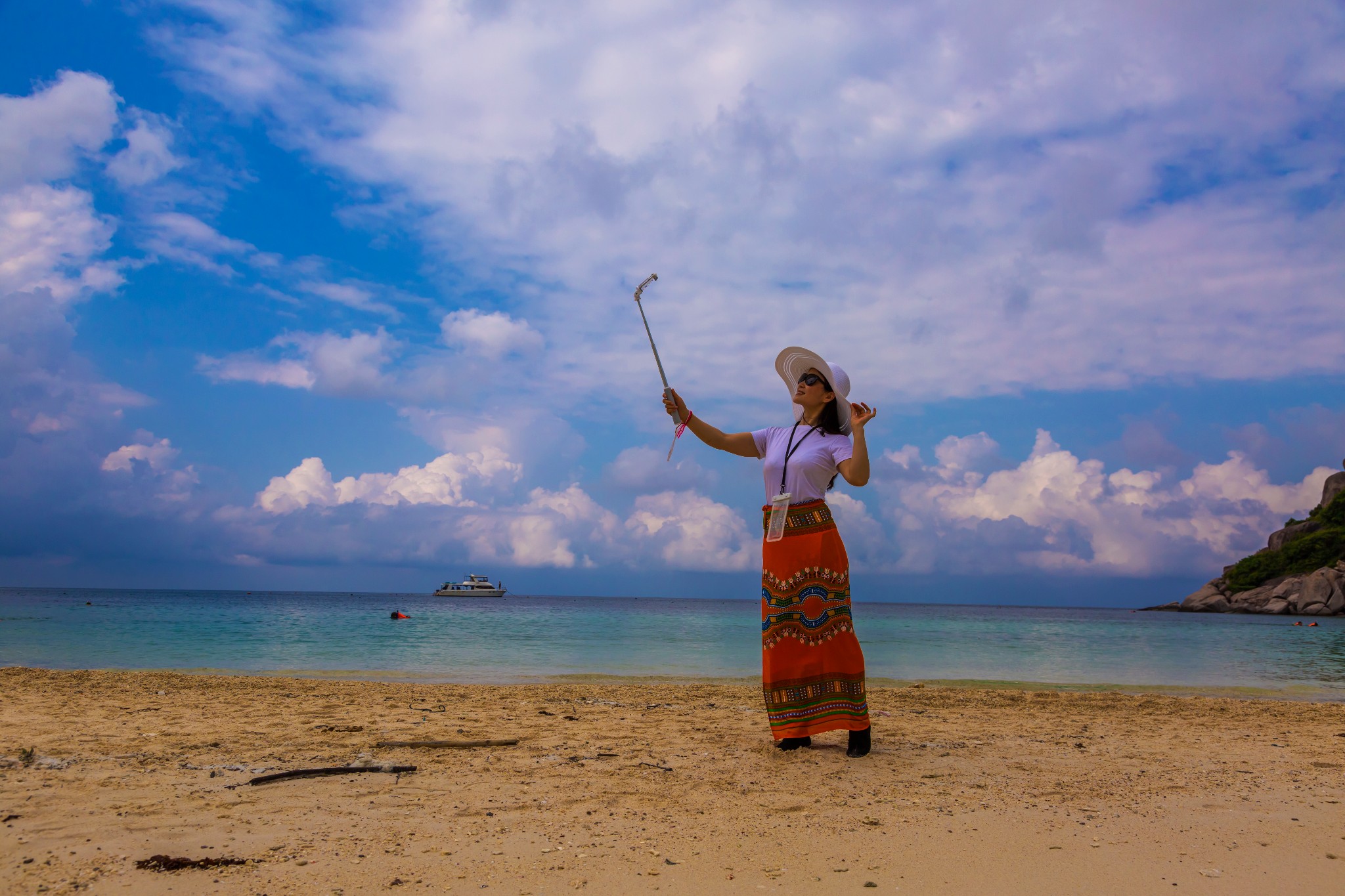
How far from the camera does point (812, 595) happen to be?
447 cm

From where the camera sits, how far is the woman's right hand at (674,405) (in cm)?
483

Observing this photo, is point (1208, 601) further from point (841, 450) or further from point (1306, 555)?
point (841, 450)

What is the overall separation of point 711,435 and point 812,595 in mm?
1163

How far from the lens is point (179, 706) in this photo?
6531mm

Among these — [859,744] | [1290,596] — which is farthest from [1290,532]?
[859,744]

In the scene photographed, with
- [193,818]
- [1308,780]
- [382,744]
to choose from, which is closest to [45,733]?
[382,744]

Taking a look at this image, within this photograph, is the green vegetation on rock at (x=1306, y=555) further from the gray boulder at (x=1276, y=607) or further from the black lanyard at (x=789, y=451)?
the black lanyard at (x=789, y=451)

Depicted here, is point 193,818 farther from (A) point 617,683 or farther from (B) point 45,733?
(A) point 617,683

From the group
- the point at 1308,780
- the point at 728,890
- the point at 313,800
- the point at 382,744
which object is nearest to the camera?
the point at 728,890

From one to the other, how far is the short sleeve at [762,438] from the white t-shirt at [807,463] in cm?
14

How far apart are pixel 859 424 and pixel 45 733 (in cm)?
538

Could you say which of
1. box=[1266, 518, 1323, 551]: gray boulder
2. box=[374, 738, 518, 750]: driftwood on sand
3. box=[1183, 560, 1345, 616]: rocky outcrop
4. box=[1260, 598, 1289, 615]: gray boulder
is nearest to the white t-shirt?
box=[374, 738, 518, 750]: driftwood on sand

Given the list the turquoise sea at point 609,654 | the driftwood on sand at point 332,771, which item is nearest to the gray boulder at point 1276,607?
the turquoise sea at point 609,654

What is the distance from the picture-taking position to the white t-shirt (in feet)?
14.7
